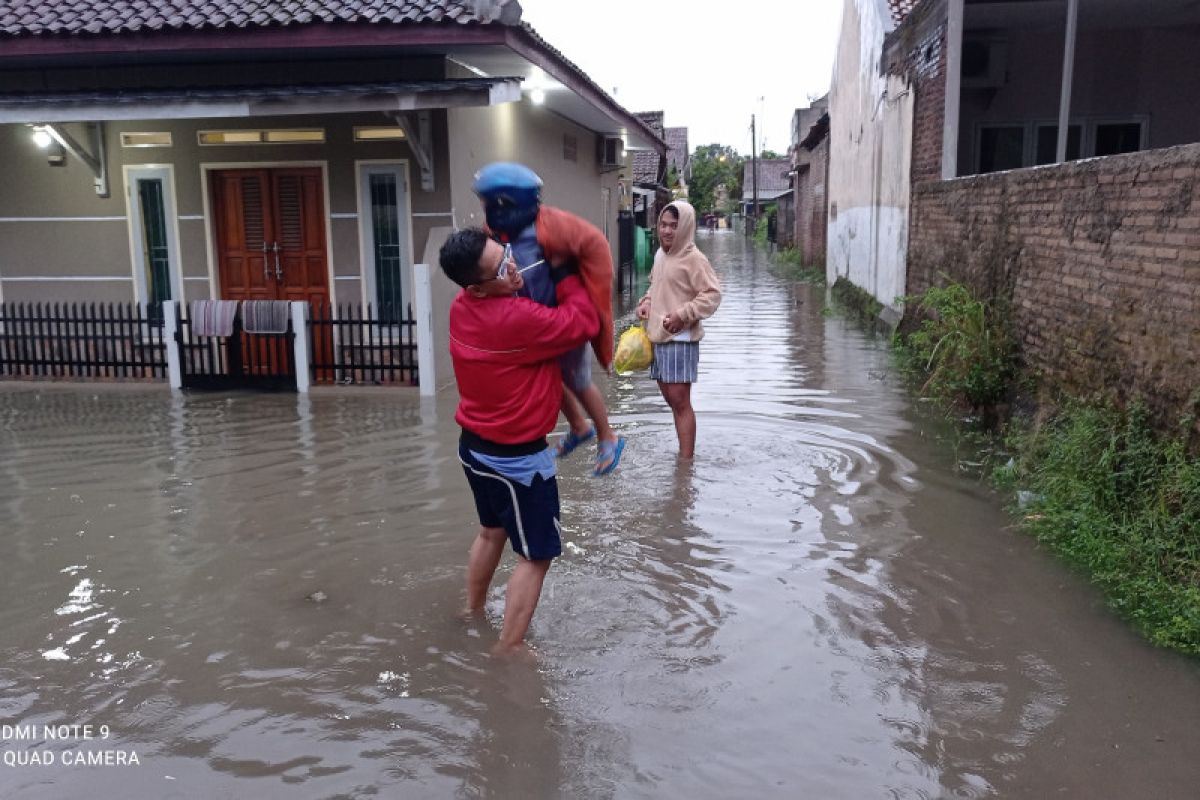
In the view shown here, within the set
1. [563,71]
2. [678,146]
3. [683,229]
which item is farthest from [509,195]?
[678,146]

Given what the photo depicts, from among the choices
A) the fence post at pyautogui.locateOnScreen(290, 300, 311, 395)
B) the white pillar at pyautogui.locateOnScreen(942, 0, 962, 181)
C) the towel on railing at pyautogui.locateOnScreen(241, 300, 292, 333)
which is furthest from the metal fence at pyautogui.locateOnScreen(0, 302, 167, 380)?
the white pillar at pyautogui.locateOnScreen(942, 0, 962, 181)

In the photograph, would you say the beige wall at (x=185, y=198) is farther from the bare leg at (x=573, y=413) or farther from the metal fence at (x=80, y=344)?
the bare leg at (x=573, y=413)

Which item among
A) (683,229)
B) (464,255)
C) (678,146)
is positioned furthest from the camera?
(678,146)

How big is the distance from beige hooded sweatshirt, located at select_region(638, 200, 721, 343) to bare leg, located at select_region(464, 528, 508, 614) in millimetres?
2591

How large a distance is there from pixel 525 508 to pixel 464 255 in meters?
1.00

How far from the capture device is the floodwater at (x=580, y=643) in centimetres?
321

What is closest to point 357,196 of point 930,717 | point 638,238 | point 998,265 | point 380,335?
point 380,335

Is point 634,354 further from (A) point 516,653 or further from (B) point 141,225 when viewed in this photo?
(B) point 141,225

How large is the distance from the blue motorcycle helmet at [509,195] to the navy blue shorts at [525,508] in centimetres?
91

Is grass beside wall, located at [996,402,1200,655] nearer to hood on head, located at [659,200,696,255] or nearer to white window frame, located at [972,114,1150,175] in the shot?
hood on head, located at [659,200,696,255]

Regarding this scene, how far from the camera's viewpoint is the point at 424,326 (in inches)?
366

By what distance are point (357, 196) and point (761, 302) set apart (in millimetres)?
10704

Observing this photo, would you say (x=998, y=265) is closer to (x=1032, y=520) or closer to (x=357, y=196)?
(x=1032, y=520)

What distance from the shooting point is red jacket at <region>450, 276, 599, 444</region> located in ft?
11.6
